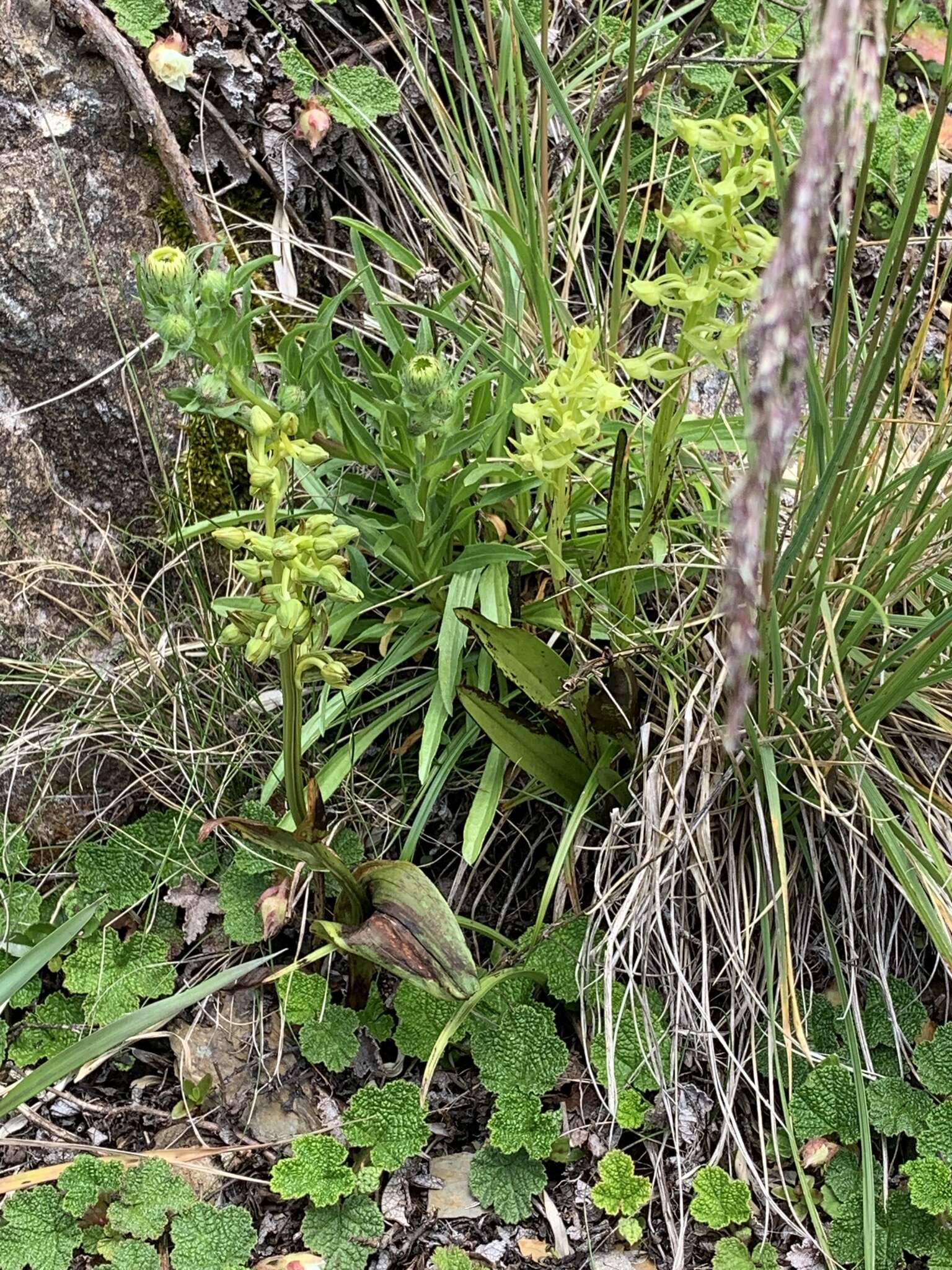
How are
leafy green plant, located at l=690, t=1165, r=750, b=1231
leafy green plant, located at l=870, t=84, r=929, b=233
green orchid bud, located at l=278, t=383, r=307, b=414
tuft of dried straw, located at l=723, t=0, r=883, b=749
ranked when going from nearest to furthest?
tuft of dried straw, located at l=723, t=0, r=883, b=749, green orchid bud, located at l=278, t=383, r=307, b=414, leafy green plant, located at l=690, t=1165, r=750, b=1231, leafy green plant, located at l=870, t=84, r=929, b=233

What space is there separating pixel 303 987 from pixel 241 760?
370mm

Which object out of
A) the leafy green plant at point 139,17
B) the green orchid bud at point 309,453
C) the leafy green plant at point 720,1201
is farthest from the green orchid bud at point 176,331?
the leafy green plant at point 720,1201

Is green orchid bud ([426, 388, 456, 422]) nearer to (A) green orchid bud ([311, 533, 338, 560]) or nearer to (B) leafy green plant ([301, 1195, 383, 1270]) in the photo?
(A) green orchid bud ([311, 533, 338, 560])

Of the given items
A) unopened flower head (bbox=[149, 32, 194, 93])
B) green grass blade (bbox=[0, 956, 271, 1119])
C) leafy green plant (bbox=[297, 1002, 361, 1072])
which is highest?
unopened flower head (bbox=[149, 32, 194, 93])

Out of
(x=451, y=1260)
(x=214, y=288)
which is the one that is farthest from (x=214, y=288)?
(x=451, y=1260)

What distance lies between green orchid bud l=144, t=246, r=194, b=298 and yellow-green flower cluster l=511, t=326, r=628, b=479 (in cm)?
42

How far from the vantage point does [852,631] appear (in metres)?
1.54

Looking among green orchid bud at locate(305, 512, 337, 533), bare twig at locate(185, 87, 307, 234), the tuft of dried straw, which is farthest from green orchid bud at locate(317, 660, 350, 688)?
bare twig at locate(185, 87, 307, 234)

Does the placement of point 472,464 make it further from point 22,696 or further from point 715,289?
point 22,696

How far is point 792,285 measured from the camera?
21.0 inches

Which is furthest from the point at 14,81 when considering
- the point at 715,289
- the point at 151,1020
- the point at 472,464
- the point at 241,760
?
the point at 151,1020

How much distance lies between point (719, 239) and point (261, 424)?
546mm

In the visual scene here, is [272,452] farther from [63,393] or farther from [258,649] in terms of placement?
[63,393]

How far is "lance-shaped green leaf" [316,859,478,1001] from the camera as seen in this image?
4.61ft
